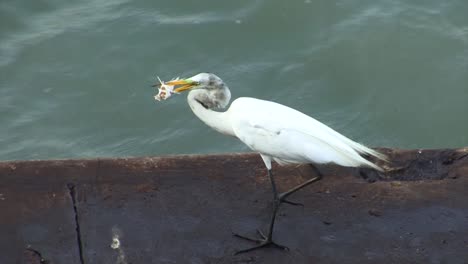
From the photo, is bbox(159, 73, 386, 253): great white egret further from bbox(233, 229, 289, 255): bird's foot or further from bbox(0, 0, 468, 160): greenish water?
bbox(0, 0, 468, 160): greenish water

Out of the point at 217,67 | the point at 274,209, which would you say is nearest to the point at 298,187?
the point at 274,209

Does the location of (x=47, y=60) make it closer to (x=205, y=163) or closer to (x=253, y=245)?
(x=205, y=163)

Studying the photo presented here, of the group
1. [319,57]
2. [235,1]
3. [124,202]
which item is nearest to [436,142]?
[319,57]

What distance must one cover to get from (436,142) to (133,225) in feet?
14.7

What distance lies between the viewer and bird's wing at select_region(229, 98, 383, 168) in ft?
14.6

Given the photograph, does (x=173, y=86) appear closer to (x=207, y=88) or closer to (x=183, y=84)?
(x=183, y=84)

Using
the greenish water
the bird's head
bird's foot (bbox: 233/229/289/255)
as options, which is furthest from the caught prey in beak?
the greenish water

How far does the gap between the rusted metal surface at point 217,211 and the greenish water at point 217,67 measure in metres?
3.16

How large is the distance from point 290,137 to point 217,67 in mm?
4427

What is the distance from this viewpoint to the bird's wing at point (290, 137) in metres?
4.45

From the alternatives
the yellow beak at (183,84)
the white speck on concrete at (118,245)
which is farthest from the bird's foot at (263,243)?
the yellow beak at (183,84)

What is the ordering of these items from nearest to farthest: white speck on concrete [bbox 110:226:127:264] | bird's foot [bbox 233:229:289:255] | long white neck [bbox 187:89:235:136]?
white speck on concrete [bbox 110:226:127:264], bird's foot [bbox 233:229:289:255], long white neck [bbox 187:89:235:136]

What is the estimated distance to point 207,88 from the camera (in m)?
4.72

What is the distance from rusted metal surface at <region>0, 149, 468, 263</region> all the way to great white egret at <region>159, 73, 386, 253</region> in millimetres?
157
